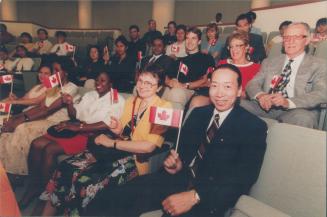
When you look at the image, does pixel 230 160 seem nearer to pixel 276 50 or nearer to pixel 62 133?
pixel 62 133

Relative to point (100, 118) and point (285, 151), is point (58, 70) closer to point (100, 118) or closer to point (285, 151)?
point (100, 118)

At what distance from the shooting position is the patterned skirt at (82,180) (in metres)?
1.46

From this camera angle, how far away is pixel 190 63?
2.62 metres

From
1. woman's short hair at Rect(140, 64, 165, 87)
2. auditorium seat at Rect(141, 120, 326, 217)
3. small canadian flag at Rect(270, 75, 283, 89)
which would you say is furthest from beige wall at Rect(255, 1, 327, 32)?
auditorium seat at Rect(141, 120, 326, 217)

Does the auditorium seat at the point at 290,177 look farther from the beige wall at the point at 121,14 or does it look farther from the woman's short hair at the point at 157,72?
the beige wall at the point at 121,14

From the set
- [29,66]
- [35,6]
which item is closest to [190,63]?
[29,66]

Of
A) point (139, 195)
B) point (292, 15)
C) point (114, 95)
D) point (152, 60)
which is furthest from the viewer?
point (292, 15)

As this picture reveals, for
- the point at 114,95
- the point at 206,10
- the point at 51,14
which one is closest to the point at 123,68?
the point at 114,95

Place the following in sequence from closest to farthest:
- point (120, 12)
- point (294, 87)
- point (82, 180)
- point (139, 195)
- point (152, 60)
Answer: point (139, 195) → point (82, 180) → point (294, 87) → point (152, 60) → point (120, 12)

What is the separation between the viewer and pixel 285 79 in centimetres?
177

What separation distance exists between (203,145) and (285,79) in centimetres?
82

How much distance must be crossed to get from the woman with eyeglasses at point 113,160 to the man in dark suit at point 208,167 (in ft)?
0.41

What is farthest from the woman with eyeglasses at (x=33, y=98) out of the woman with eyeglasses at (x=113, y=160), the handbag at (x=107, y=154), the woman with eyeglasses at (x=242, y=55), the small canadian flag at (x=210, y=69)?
the woman with eyeglasses at (x=242, y=55)

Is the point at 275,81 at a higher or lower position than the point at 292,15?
lower
